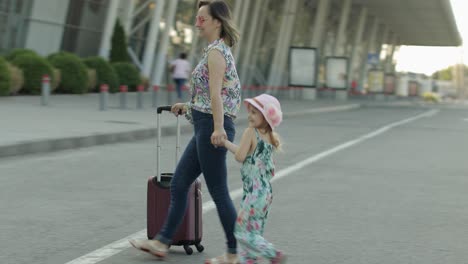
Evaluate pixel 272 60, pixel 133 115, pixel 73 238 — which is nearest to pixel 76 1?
pixel 133 115

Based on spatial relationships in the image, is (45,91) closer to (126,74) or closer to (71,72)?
(71,72)

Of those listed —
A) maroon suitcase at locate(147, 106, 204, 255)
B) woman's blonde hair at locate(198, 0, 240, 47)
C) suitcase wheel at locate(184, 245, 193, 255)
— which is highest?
woman's blonde hair at locate(198, 0, 240, 47)

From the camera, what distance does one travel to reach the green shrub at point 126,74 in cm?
3569

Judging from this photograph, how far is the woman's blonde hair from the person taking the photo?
618cm

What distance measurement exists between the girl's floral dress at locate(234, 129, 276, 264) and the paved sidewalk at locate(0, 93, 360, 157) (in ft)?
29.1

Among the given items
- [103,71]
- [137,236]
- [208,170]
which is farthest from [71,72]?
[208,170]

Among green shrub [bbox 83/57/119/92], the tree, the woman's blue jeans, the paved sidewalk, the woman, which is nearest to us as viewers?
the woman

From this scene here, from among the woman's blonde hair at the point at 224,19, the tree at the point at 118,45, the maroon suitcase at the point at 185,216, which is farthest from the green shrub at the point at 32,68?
the woman's blonde hair at the point at 224,19

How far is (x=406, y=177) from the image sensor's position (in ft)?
42.4

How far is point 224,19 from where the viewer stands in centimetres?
621

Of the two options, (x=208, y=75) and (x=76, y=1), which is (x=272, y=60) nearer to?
(x=76, y=1)

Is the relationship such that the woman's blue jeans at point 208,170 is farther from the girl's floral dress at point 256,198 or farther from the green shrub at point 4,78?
the green shrub at point 4,78

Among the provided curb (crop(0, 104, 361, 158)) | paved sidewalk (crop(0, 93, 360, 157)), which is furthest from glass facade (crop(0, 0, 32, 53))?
curb (crop(0, 104, 361, 158))

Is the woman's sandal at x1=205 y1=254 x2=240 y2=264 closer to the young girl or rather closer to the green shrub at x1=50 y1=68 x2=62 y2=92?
the young girl
